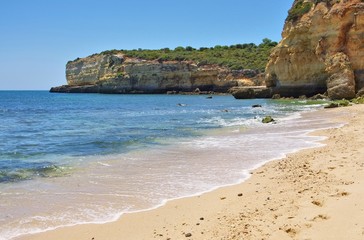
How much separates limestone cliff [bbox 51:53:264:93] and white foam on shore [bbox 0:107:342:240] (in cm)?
6548

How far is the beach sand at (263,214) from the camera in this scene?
5023 millimetres

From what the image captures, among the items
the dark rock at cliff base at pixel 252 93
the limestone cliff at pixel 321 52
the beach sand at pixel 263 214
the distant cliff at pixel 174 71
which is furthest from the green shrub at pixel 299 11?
the beach sand at pixel 263 214

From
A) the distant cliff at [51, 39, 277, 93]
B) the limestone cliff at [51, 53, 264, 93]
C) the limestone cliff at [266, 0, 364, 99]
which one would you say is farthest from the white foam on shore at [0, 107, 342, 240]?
the limestone cliff at [51, 53, 264, 93]

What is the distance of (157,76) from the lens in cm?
8675

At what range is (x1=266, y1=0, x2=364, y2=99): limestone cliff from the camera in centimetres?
3844

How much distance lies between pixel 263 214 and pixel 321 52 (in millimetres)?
40587

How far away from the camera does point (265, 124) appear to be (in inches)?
858

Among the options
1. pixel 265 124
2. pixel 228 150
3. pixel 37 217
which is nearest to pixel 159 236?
pixel 37 217

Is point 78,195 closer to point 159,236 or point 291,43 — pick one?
point 159,236

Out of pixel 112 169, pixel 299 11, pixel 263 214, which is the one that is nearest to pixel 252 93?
pixel 299 11

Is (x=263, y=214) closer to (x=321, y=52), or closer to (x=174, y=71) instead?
(x=321, y=52)

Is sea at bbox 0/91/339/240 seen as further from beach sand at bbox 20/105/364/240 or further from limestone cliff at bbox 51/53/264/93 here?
limestone cliff at bbox 51/53/264/93

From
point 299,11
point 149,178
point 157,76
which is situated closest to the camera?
point 149,178

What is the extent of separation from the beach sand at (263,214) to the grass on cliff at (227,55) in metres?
73.8
